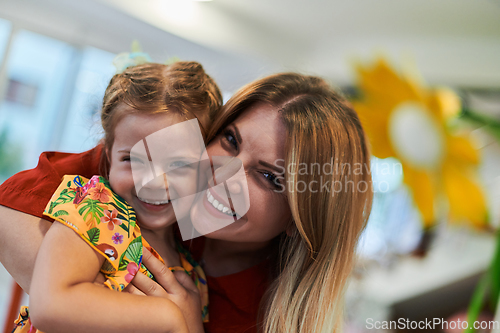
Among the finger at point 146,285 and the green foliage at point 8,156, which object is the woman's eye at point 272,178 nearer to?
the finger at point 146,285

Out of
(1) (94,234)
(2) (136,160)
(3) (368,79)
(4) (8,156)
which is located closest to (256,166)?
(2) (136,160)

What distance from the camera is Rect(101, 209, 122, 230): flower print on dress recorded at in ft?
2.23

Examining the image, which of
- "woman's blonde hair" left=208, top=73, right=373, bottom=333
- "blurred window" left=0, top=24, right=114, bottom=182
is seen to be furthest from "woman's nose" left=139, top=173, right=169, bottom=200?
"blurred window" left=0, top=24, right=114, bottom=182

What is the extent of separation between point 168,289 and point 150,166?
29 centimetres

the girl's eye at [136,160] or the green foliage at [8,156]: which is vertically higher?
the girl's eye at [136,160]

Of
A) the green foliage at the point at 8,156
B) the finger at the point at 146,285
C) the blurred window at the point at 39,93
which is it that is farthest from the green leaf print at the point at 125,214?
the green foliage at the point at 8,156

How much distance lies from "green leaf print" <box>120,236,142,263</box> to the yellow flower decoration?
1.22 m

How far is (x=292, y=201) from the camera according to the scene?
0.84 metres

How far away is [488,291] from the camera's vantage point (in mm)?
1639

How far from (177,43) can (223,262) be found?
253 centimetres

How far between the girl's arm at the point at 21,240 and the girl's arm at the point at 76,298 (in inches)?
4.9

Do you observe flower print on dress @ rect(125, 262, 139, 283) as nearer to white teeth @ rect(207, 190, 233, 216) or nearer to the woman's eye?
white teeth @ rect(207, 190, 233, 216)

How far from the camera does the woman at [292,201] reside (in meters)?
0.84

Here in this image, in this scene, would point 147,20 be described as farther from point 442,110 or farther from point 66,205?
point 66,205
